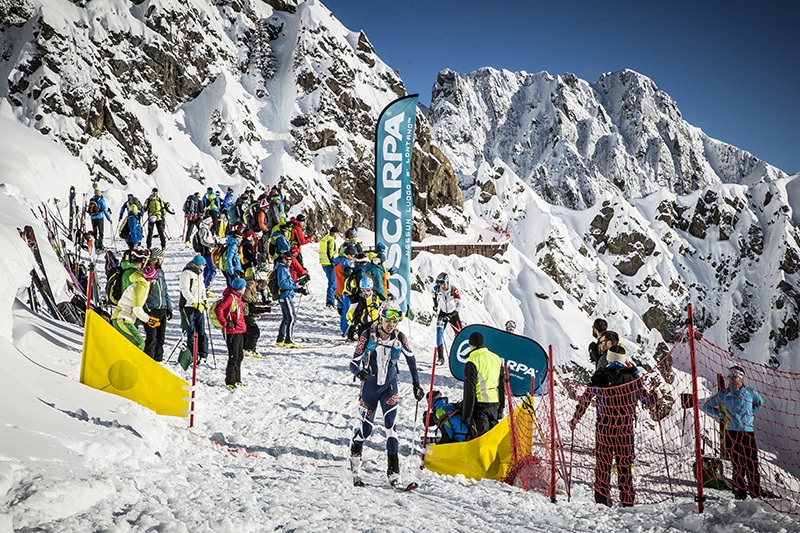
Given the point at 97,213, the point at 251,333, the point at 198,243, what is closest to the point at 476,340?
the point at 251,333

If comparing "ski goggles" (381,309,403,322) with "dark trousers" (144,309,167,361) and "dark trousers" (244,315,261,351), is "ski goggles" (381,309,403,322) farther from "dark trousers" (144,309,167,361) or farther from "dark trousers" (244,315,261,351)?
"dark trousers" (244,315,261,351)

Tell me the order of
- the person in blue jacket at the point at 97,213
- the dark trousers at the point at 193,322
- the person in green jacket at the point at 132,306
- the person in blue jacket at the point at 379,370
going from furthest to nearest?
the person in blue jacket at the point at 97,213, the dark trousers at the point at 193,322, the person in green jacket at the point at 132,306, the person in blue jacket at the point at 379,370

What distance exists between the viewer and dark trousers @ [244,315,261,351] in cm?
915

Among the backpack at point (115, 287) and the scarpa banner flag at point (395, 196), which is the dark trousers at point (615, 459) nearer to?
the backpack at point (115, 287)

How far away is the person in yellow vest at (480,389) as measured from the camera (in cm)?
586

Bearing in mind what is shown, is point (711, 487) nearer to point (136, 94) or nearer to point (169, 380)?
point (169, 380)

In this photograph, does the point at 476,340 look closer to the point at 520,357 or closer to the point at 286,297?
the point at 520,357

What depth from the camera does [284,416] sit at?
24.0 feet

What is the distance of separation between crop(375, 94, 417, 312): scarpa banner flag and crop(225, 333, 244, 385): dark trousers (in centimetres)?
535

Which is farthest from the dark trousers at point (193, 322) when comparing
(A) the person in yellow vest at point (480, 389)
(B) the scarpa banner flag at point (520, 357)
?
(A) the person in yellow vest at point (480, 389)

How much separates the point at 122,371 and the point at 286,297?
4462 mm

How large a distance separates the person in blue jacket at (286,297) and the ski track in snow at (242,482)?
2.77 m

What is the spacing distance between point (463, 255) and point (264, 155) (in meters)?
26.7

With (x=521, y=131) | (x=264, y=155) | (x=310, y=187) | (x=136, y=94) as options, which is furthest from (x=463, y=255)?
(x=521, y=131)
